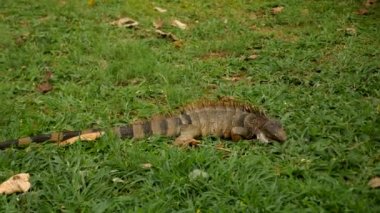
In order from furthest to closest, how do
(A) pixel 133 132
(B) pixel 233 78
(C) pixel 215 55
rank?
(C) pixel 215 55 < (B) pixel 233 78 < (A) pixel 133 132

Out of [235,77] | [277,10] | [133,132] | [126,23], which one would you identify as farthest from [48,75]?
[277,10]

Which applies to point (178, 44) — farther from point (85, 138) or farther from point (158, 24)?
point (85, 138)

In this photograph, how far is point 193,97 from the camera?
5.51 meters

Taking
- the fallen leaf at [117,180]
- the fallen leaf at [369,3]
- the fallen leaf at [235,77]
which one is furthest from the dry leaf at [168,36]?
the fallen leaf at [117,180]

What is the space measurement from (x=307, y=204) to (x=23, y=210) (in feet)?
6.90

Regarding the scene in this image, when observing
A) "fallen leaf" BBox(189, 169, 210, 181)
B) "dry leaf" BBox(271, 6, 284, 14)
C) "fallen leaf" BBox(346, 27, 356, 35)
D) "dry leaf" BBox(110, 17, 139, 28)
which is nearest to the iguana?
"fallen leaf" BBox(189, 169, 210, 181)

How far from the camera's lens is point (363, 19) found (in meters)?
7.78

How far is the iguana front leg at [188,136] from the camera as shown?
4.41 meters

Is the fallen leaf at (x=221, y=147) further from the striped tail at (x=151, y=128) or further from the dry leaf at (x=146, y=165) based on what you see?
the dry leaf at (x=146, y=165)

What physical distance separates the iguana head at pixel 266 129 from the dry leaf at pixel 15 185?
2.08 m

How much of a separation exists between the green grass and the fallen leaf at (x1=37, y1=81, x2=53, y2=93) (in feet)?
0.32

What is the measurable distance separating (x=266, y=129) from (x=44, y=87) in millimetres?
3055

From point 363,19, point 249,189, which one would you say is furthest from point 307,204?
point 363,19

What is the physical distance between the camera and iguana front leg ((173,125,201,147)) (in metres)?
4.41
